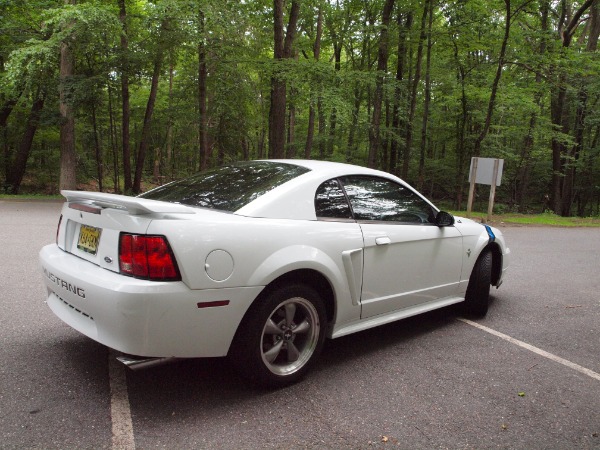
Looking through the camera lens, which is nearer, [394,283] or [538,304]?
[394,283]

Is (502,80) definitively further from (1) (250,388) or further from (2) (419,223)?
(1) (250,388)

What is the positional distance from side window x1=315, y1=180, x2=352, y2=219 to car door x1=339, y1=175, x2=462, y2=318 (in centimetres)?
7

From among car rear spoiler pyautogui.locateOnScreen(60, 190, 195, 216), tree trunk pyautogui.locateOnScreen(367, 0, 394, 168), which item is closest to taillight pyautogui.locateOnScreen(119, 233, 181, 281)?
car rear spoiler pyautogui.locateOnScreen(60, 190, 195, 216)

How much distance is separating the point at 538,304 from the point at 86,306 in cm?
497

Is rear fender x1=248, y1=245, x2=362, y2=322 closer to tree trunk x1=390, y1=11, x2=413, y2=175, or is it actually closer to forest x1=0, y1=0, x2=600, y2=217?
forest x1=0, y1=0, x2=600, y2=217

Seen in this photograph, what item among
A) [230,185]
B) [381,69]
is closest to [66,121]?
[381,69]

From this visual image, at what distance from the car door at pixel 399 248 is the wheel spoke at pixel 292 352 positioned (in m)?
0.67

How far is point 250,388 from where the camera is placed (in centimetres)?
292

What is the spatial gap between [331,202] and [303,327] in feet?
3.15

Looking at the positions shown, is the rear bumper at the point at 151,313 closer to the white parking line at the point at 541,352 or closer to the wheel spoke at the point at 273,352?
the wheel spoke at the point at 273,352

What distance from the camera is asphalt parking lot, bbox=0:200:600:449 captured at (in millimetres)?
2424

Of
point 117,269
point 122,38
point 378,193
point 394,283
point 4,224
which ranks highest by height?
point 122,38

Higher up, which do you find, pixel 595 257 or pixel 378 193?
pixel 378 193

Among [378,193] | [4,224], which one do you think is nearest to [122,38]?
[4,224]
